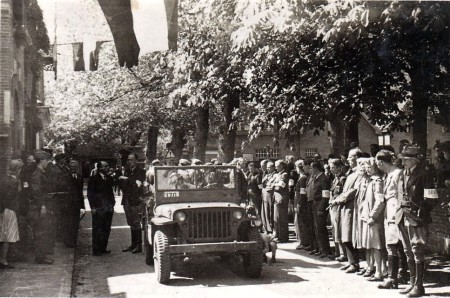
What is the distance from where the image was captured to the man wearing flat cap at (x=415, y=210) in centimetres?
805

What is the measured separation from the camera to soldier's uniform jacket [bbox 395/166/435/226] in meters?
8.06

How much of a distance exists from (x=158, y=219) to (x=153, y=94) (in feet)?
65.0

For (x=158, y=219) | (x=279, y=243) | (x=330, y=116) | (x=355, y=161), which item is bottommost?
(x=279, y=243)

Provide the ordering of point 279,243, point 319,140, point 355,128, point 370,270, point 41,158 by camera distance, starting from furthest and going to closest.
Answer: point 319,140 → point 355,128 → point 279,243 → point 41,158 → point 370,270

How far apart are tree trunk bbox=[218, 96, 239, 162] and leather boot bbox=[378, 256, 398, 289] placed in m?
11.3

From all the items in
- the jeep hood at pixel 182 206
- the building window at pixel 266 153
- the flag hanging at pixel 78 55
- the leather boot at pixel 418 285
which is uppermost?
the flag hanging at pixel 78 55

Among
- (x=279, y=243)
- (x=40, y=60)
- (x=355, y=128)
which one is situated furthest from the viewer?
(x=40, y=60)

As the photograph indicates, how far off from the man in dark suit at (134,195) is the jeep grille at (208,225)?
309 cm

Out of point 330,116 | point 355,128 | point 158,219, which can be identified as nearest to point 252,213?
point 158,219

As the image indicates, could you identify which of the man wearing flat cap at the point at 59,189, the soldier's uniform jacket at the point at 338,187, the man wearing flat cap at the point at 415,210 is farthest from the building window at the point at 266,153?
the man wearing flat cap at the point at 415,210

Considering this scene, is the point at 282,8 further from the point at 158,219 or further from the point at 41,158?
the point at 41,158

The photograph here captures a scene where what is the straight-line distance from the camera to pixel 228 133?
20594mm

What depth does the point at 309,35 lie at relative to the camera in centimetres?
1325

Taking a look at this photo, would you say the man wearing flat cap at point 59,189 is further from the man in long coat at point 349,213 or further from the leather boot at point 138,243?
the man in long coat at point 349,213
